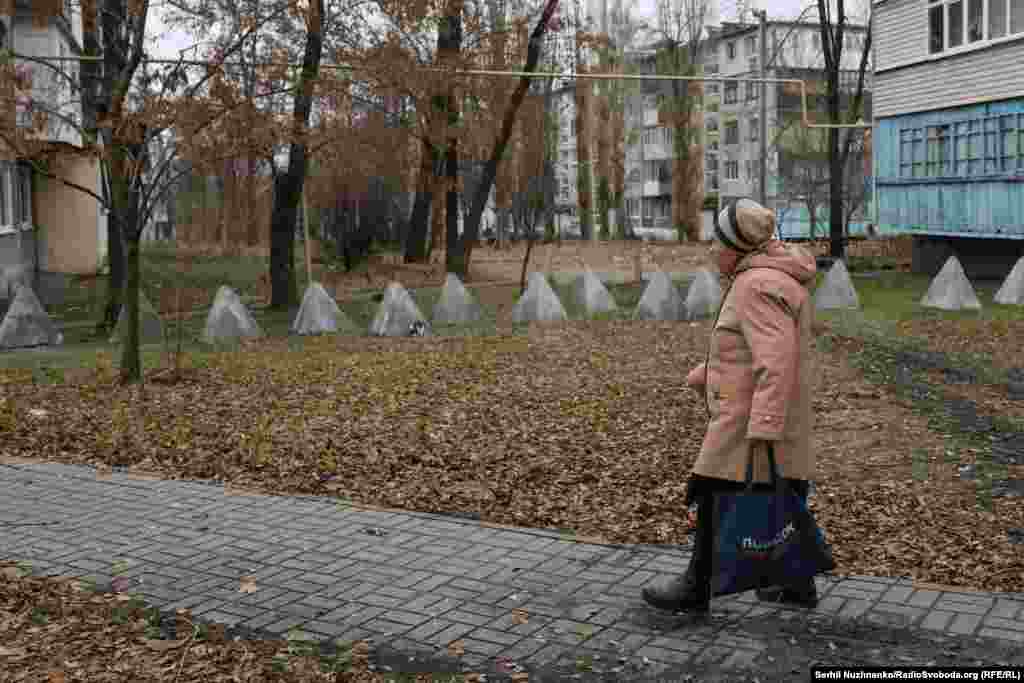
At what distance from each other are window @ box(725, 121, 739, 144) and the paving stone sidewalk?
3316 inches

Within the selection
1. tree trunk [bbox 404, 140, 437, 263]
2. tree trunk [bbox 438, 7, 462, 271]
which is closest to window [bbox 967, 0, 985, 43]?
tree trunk [bbox 438, 7, 462, 271]

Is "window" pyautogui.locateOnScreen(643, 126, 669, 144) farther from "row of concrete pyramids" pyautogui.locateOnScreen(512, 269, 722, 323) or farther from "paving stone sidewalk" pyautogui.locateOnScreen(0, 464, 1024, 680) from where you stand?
"paving stone sidewalk" pyautogui.locateOnScreen(0, 464, 1024, 680)

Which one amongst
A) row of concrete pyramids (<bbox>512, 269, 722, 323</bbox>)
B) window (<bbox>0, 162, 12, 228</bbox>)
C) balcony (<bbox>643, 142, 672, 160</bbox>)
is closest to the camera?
row of concrete pyramids (<bbox>512, 269, 722, 323</bbox>)

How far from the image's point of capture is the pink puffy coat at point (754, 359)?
494 cm

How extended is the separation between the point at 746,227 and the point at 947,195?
23.3m

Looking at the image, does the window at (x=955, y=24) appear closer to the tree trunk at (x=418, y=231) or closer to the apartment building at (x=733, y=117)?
the tree trunk at (x=418, y=231)

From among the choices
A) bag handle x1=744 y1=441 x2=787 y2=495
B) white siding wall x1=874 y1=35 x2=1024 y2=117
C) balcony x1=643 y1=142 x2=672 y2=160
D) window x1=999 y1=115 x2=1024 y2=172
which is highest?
balcony x1=643 y1=142 x2=672 y2=160

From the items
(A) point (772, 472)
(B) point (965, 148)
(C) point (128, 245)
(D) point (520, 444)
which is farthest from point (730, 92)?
(A) point (772, 472)

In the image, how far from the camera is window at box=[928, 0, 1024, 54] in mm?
Result: 24219

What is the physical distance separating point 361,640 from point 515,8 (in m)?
27.2

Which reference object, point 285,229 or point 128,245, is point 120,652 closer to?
point 128,245

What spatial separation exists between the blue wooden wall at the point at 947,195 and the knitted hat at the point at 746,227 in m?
20.8

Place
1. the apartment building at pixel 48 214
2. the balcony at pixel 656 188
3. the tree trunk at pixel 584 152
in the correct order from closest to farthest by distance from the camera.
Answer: the apartment building at pixel 48 214, the tree trunk at pixel 584 152, the balcony at pixel 656 188

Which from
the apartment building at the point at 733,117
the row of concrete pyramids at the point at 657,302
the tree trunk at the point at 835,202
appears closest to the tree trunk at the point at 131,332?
the row of concrete pyramids at the point at 657,302
